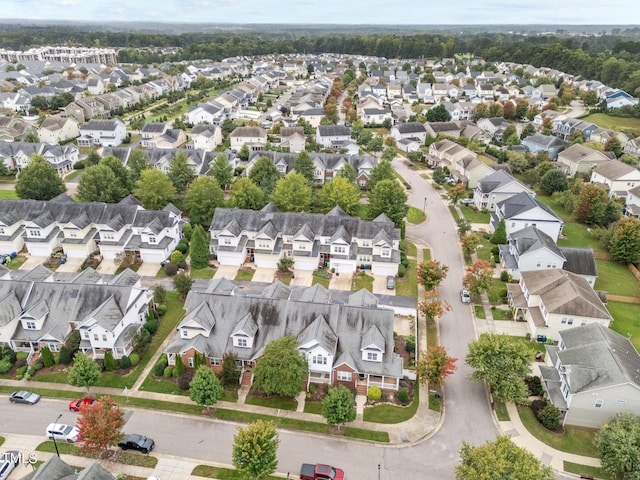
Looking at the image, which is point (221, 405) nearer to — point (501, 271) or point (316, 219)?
point (316, 219)

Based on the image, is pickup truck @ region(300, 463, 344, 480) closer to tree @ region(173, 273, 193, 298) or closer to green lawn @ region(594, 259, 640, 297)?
tree @ region(173, 273, 193, 298)

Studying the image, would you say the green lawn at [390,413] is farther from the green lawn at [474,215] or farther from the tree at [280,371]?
the green lawn at [474,215]

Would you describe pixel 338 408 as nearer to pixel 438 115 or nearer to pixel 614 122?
pixel 438 115

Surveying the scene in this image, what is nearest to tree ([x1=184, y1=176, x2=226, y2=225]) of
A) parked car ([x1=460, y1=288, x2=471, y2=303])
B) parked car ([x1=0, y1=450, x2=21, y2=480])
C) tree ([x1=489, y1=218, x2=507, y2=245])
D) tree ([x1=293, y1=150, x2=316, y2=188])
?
tree ([x1=293, y1=150, x2=316, y2=188])

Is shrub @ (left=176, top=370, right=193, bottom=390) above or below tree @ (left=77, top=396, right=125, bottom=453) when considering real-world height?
below

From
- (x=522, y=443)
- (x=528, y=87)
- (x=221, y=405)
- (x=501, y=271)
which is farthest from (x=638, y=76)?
(x=221, y=405)

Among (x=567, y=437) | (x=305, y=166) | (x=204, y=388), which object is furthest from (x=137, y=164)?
(x=567, y=437)
